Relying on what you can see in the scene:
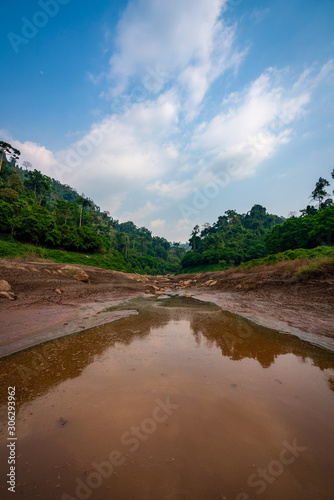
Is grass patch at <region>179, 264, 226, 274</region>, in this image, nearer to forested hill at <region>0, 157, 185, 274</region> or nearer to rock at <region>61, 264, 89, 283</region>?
forested hill at <region>0, 157, 185, 274</region>

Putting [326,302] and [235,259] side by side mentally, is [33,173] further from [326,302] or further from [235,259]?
[326,302]

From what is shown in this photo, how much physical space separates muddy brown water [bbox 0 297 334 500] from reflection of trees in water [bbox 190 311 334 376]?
2.0 inches

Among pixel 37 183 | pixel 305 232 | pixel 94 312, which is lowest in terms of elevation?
pixel 94 312

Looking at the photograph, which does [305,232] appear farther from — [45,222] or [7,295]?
[45,222]

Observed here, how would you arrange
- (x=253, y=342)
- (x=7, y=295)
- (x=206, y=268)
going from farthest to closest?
1. (x=206, y=268)
2. (x=7, y=295)
3. (x=253, y=342)

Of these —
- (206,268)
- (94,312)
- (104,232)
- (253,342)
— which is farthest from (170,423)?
(104,232)

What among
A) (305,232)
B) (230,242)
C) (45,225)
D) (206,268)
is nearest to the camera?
(45,225)

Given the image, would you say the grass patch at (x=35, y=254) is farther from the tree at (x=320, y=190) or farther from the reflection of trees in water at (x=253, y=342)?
the tree at (x=320, y=190)

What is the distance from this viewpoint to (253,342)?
4.62 metres

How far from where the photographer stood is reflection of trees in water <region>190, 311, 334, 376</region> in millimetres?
3809

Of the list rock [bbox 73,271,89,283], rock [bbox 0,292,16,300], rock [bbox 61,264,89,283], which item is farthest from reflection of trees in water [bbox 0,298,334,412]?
rock [bbox 61,264,89,283]

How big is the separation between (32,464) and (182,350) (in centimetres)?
302

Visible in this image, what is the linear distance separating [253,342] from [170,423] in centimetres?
334

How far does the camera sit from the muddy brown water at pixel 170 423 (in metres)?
1.42
